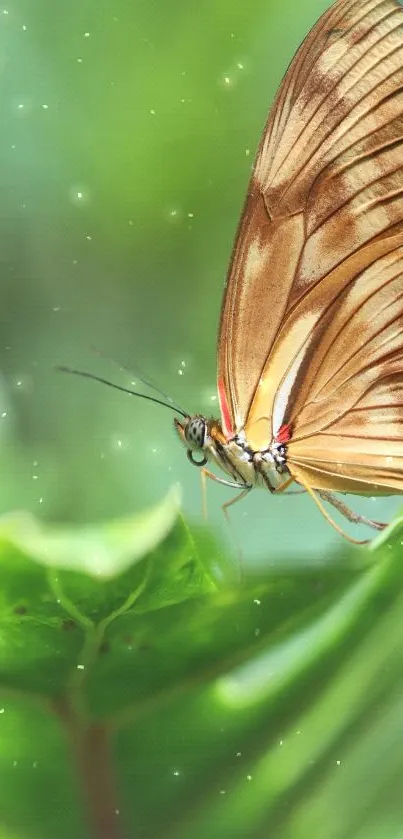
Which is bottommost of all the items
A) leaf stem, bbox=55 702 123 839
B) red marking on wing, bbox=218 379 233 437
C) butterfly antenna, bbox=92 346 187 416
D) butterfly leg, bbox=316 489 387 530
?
leaf stem, bbox=55 702 123 839

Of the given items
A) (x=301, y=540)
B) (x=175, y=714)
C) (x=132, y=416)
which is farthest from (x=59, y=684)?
(x=132, y=416)

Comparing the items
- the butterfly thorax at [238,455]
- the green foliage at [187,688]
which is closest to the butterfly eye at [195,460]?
the butterfly thorax at [238,455]

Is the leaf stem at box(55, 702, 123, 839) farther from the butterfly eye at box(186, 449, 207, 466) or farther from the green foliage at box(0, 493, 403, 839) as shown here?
the butterfly eye at box(186, 449, 207, 466)

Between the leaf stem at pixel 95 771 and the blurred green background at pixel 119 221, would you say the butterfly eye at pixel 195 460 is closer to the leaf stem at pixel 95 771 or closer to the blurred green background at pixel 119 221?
the blurred green background at pixel 119 221

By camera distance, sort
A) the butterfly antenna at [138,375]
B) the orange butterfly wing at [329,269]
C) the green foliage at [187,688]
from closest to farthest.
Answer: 1. the green foliage at [187,688]
2. the orange butterfly wing at [329,269]
3. the butterfly antenna at [138,375]

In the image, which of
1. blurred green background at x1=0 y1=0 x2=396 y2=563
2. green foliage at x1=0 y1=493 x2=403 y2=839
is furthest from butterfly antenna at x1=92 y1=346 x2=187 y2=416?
green foliage at x1=0 y1=493 x2=403 y2=839
